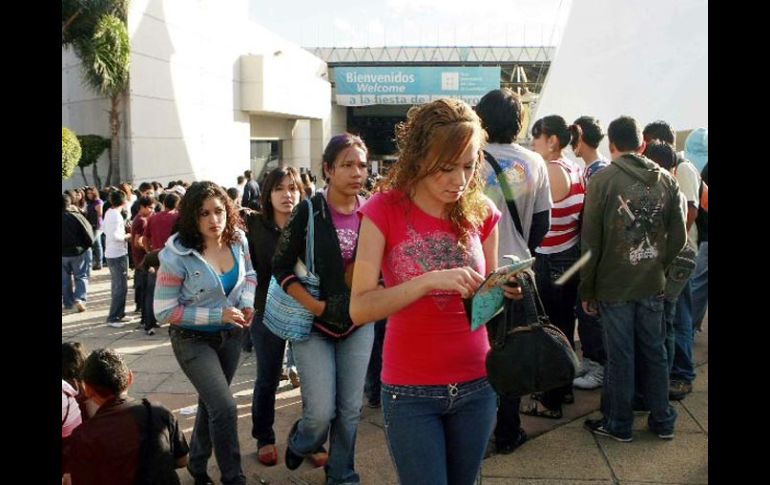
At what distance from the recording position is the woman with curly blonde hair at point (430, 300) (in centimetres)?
224

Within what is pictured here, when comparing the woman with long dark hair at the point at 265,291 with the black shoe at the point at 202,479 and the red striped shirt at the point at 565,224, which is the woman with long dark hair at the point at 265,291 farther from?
the red striped shirt at the point at 565,224

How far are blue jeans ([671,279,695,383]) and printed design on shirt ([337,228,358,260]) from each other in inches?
110

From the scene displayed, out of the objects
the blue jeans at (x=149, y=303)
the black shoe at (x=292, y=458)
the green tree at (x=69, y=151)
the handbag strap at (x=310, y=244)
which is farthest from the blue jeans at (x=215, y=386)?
the green tree at (x=69, y=151)

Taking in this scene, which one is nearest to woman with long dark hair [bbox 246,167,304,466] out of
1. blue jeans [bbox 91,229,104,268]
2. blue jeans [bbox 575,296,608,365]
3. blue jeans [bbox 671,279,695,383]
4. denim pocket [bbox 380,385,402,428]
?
denim pocket [bbox 380,385,402,428]

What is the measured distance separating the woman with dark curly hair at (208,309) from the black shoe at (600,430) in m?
2.21

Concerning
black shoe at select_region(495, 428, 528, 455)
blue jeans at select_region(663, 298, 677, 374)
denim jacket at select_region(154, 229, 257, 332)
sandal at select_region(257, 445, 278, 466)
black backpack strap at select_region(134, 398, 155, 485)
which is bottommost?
sandal at select_region(257, 445, 278, 466)

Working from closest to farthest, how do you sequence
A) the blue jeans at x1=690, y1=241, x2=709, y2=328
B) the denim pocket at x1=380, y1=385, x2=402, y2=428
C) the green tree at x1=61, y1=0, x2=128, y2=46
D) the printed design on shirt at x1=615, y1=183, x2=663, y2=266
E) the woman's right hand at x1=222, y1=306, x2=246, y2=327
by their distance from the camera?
1. the denim pocket at x1=380, y1=385, x2=402, y2=428
2. the woman's right hand at x1=222, y1=306, x2=246, y2=327
3. the printed design on shirt at x1=615, y1=183, x2=663, y2=266
4. the blue jeans at x1=690, y1=241, x2=709, y2=328
5. the green tree at x1=61, y1=0, x2=128, y2=46

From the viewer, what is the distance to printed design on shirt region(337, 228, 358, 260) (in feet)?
11.7

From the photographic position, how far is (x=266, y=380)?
4.17 metres

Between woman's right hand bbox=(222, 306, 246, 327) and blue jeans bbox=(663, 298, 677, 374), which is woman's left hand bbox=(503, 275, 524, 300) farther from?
blue jeans bbox=(663, 298, 677, 374)

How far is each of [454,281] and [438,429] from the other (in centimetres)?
58
